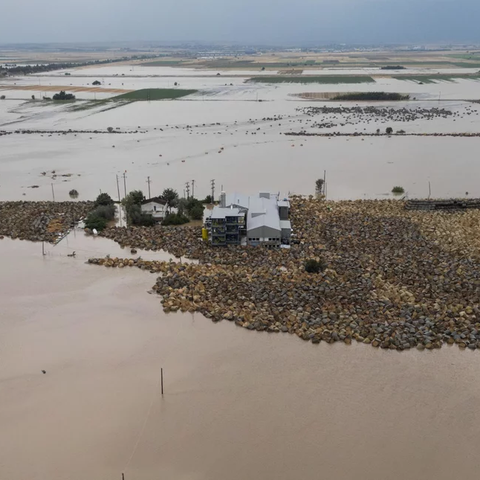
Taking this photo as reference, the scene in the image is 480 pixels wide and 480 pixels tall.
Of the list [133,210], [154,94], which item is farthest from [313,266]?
[154,94]

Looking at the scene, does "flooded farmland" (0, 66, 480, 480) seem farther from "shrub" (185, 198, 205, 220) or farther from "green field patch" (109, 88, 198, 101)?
"green field patch" (109, 88, 198, 101)

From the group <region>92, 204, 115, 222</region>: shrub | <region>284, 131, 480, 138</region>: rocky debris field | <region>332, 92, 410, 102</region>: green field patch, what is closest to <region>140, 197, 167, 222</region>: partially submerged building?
<region>92, 204, 115, 222</region>: shrub

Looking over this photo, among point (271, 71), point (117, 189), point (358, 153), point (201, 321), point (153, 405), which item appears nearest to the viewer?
point (153, 405)

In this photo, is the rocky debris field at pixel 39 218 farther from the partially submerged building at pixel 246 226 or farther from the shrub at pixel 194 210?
the partially submerged building at pixel 246 226

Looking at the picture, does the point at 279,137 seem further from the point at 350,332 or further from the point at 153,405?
the point at 153,405

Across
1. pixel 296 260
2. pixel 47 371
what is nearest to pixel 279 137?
pixel 296 260

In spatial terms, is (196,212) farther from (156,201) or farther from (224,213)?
(224,213)
